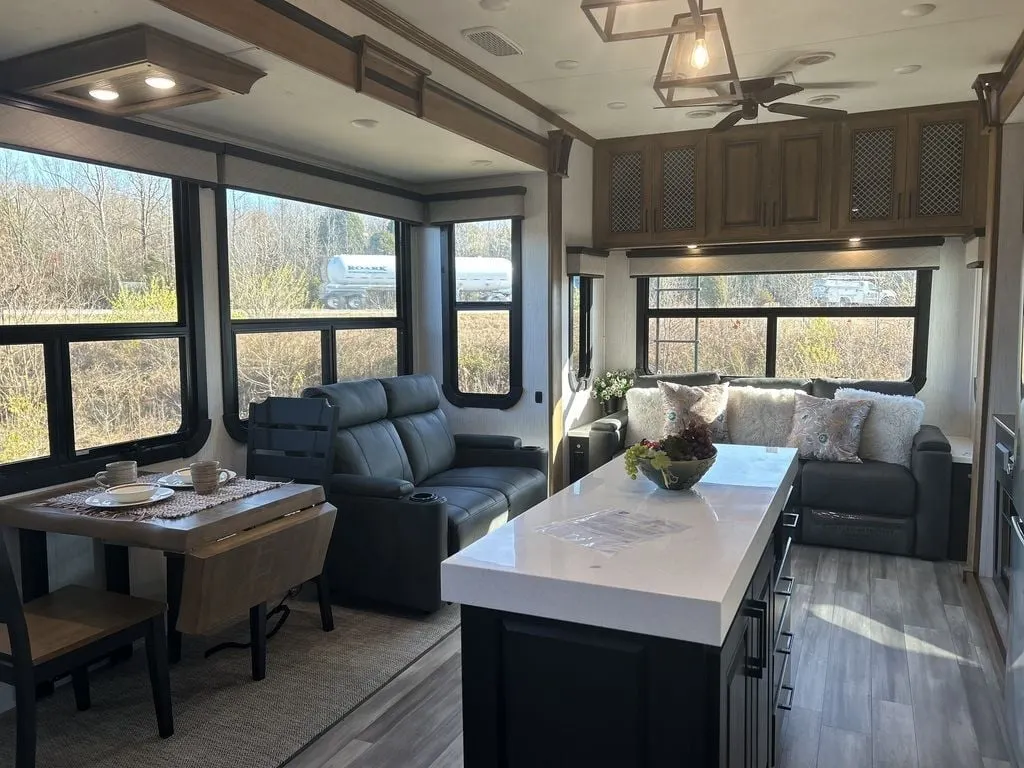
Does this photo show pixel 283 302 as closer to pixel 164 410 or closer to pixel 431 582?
pixel 164 410

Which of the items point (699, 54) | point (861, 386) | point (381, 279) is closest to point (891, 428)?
point (861, 386)

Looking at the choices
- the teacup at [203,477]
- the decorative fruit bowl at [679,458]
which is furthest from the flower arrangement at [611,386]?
the decorative fruit bowl at [679,458]

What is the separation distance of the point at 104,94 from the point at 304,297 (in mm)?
1722

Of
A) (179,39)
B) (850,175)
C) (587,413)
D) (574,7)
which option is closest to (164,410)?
(179,39)

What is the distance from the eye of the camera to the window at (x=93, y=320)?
2.89 meters

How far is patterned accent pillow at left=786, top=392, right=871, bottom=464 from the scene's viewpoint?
15.4 feet

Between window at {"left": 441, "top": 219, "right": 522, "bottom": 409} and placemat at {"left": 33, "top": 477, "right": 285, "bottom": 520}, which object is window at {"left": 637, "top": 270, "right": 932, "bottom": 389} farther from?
placemat at {"left": 33, "top": 477, "right": 285, "bottom": 520}

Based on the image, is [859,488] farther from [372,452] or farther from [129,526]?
[129,526]

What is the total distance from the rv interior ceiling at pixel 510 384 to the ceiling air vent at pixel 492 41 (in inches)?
1.2

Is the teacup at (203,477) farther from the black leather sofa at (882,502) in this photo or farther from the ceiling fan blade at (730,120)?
the black leather sofa at (882,502)

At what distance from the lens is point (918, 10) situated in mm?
3156

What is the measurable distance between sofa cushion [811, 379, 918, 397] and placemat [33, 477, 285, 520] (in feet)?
12.3

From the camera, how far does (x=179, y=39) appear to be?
2412 millimetres

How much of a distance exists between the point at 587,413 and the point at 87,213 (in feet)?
11.6
